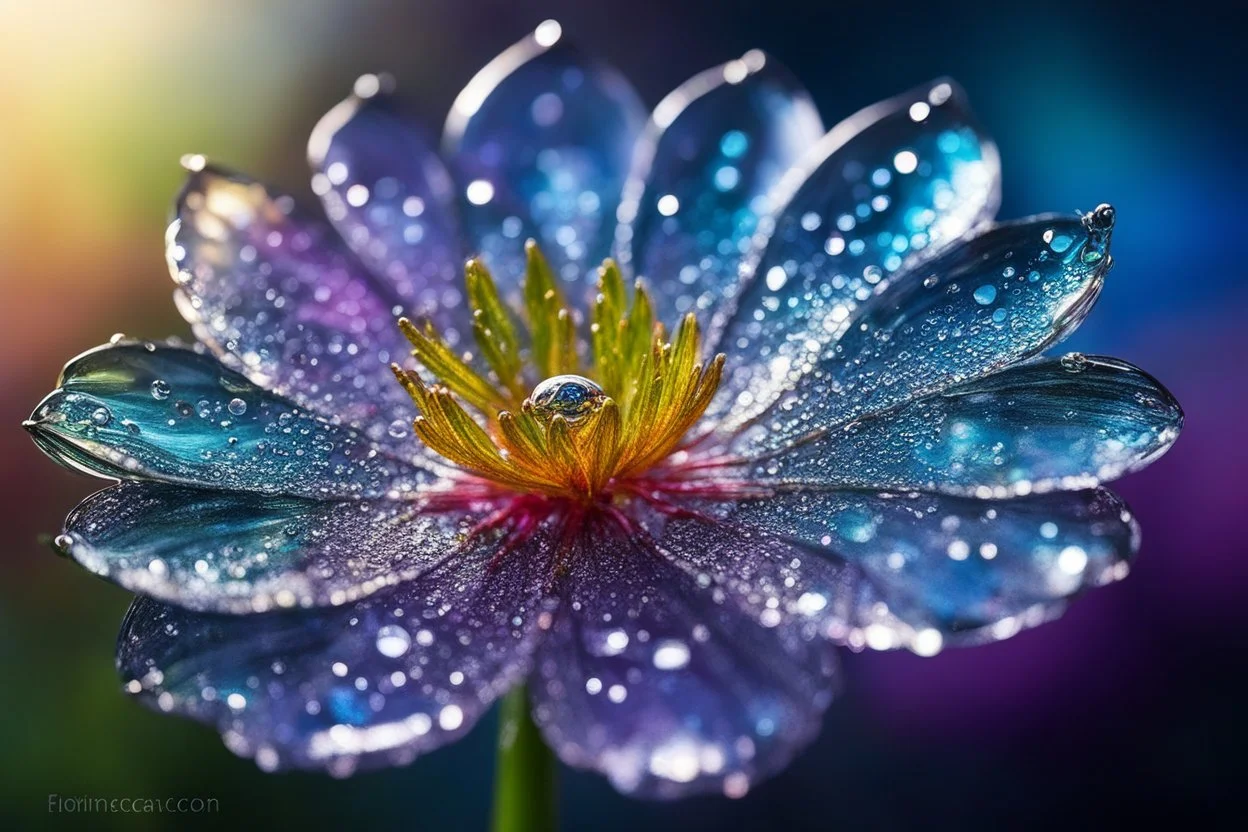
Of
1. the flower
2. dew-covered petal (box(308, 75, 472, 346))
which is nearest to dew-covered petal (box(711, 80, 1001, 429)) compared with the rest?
the flower

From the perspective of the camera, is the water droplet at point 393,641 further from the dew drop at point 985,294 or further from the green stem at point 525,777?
the dew drop at point 985,294

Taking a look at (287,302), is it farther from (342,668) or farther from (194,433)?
(342,668)

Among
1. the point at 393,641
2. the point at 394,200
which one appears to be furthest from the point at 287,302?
the point at 393,641

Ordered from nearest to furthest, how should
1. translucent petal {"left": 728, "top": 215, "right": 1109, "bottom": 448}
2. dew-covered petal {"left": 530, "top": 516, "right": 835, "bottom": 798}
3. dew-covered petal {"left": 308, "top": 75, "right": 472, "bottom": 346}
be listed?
dew-covered petal {"left": 530, "top": 516, "right": 835, "bottom": 798}, translucent petal {"left": 728, "top": 215, "right": 1109, "bottom": 448}, dew-covered petal {"left": 308, "top": 75, "right": 472, "bottom": 346}

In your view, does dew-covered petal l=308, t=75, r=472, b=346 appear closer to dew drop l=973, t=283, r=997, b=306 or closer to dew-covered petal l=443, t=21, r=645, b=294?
dew-covered petal l=443, t=21, r=645, b=294

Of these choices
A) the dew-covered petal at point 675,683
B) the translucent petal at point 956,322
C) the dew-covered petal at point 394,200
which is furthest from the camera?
the dew-covered petal at point 394,200

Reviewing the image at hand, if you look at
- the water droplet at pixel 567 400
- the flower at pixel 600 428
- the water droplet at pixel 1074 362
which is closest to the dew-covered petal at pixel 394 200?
the flower at pixel 600 428
